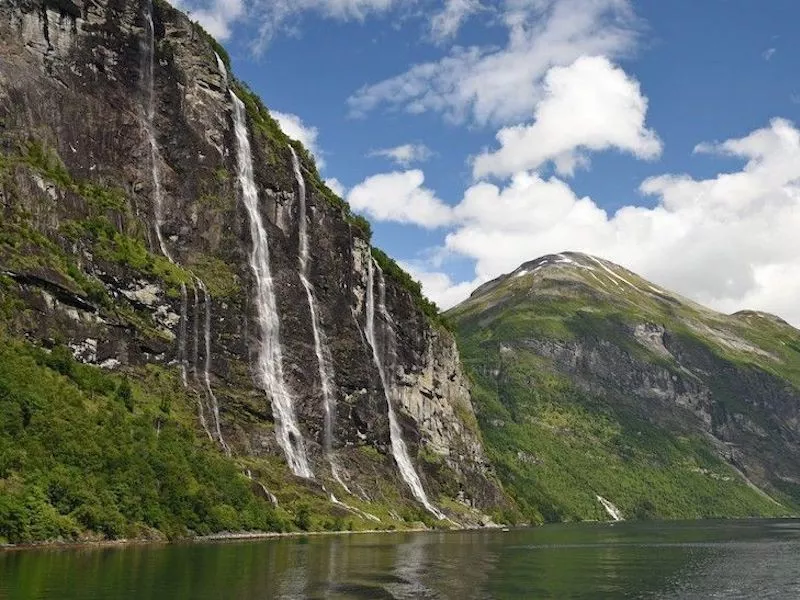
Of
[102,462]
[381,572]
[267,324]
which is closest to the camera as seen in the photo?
[381,572]

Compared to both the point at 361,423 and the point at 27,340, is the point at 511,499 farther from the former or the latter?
the point at 27,340

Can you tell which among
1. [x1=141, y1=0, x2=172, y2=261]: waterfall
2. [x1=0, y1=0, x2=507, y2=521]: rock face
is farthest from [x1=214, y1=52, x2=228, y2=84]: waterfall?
[x1=141, y1=0, x2=172, y2=261]: waterfall

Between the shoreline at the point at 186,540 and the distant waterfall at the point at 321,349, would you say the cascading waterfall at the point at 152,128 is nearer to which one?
the distant waterfall at the point at 321,349

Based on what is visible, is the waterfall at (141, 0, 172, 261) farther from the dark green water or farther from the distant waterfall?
the dark green water

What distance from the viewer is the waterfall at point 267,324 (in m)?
117

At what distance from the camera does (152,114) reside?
130000 millimetres

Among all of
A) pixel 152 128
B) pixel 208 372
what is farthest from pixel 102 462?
pixel 152 128

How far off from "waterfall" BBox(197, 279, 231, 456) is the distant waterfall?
1875 centimetres

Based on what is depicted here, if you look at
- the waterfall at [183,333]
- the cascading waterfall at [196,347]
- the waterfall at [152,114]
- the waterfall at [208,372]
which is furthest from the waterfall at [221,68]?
the waterfall at [183,333]

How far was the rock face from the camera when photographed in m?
102

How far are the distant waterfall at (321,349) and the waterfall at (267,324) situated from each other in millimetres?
5685

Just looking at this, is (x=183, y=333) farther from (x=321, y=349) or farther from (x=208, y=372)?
(x=321, y=349)

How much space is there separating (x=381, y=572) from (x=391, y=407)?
83473mm

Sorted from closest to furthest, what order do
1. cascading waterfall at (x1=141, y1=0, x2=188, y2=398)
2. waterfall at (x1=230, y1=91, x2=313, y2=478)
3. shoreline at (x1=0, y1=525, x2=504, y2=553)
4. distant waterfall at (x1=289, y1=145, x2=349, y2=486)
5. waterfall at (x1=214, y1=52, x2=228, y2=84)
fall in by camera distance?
1. shoreline at (x1=0, y1=525, x2=504, y2=553)
2. waterfall at (x1=230, y1=91, x2=313, y2=478)
3. cascading waterfall at (x1=141, y1=0, x2=188, y2=398)
4. distant waterfall at (x1=289, y1=145, x2=349, y2=486)
5. waterfall at (x1=214, y1=52, x2=228, y2=84)
